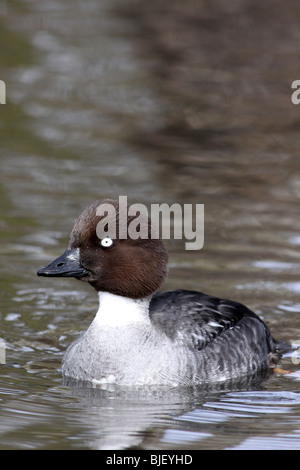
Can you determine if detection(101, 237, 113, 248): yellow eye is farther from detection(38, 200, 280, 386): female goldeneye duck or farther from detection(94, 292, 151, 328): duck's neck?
detection(94, 292, 151, 328): duck's neck

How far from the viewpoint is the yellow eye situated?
343 inches

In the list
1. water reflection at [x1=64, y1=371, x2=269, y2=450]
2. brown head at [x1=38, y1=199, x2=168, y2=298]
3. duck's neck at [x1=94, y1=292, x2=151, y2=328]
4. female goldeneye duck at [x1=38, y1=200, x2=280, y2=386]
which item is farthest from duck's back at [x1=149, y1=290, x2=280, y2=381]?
brown head at [x1=38, y1=199, x2=168, y2=298]

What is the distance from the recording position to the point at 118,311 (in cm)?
899

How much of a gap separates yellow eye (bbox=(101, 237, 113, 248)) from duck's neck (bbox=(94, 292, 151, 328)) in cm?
50

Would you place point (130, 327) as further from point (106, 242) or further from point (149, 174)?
point (149, 174)

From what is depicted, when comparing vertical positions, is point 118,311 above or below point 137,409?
above

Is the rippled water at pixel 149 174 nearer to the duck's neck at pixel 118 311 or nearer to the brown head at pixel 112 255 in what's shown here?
the duck's neck at pixel 118 311

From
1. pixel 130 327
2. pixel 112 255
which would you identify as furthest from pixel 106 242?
pixel 130 327

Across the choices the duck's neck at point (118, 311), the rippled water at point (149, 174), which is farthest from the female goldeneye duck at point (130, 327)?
the rippled water at point (149, 174)

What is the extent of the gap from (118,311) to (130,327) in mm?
191

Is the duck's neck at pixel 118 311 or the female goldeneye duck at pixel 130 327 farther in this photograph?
the duck's neck at pixel 118 311

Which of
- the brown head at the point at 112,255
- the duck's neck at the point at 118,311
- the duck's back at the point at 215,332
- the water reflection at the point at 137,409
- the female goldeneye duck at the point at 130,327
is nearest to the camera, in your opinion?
the water reflection at the point at 137,409

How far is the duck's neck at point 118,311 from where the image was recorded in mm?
8977

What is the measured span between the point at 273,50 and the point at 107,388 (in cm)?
1420
